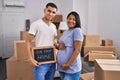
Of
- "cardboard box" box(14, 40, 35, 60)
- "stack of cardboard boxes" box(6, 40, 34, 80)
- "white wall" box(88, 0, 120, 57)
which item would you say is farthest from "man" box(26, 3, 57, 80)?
"white wall" box(88, 0, 120, 57)

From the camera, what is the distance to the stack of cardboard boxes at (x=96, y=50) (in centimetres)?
340

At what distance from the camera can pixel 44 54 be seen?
2.09 metres

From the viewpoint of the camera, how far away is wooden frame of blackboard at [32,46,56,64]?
204 centimetres

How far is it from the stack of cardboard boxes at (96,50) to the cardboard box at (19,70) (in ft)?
3.70

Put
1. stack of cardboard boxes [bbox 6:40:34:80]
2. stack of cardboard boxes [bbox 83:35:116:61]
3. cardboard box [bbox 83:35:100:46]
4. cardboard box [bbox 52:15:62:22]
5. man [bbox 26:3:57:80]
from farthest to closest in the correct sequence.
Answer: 1. cardboard box [bbox 52:15:62:22]
2. cardboard box [bbox 83:35:100:46]
3. stack of cardboard boxes [bbox 83:35:116:61]
4. stack of cardboard boxes [bbox 6:40:34:80]
5. man [bbox 26:3:57:80]

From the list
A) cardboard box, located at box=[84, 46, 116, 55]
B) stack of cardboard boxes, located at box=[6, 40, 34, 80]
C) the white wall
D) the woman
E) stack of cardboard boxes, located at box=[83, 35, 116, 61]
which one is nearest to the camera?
the woman

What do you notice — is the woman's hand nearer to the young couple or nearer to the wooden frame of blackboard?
the young couple

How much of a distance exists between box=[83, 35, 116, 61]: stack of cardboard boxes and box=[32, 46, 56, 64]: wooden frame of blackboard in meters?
1.45

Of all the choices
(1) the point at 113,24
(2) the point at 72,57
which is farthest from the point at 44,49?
(1) the point at 113,24

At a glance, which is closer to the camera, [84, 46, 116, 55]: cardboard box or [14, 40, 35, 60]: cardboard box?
[14, 40, 35, 60]: cardboard box

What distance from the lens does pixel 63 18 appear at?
5.56 m

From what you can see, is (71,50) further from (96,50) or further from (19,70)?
(96,50)

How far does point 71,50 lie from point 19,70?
4.92ft

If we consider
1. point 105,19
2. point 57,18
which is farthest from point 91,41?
point 57,18
